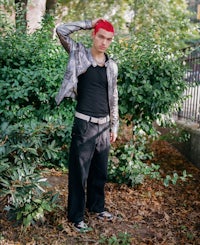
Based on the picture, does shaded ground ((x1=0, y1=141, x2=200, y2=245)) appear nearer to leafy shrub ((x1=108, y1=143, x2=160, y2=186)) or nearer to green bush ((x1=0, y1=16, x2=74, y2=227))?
leafy shrub ((x1=108, y1=143, x2=160, y2=186))

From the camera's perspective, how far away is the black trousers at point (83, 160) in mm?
3852

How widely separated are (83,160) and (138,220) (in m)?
1.07

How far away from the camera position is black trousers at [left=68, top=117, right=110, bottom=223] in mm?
3852

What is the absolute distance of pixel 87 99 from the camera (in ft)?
12.5

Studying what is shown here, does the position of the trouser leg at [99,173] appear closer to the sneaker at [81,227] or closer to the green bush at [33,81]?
the sneaker at [81,227]

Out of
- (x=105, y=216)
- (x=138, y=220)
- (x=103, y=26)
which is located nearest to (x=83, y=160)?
(x=105, y=216)

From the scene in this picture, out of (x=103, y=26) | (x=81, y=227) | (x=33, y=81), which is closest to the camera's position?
(x=103, y=26)

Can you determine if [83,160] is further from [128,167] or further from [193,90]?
[193,90]

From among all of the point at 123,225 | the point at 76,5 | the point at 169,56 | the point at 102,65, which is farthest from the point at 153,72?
the point at 76,5

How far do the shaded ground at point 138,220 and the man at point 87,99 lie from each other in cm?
21

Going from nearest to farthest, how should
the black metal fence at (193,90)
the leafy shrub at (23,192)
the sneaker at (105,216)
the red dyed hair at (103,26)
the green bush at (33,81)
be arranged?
the leafy shrub at (23,192)
the red dyed hair at (103,26)
the sneaker at (105,216)
the green bush at (33,81)
the black metal fence at (193,90)

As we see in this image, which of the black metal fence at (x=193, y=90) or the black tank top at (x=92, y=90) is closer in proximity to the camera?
the black tank top at (x=92, y=90)

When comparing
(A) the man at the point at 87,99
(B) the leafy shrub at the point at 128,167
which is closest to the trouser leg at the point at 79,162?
(A) the man at the point at 87,99

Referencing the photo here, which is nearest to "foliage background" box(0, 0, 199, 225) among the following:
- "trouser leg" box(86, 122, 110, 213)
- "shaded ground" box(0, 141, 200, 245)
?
"shaded ground" box(0, 141, 200, 245)
